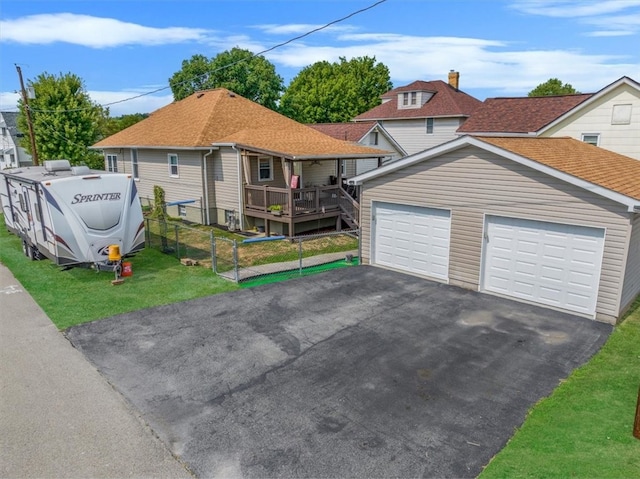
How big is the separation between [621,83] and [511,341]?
16817 millimetres

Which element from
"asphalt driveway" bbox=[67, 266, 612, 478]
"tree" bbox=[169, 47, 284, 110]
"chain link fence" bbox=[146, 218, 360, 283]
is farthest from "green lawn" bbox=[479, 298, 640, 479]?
"tree" bbox=[169, 47, 284, 110]

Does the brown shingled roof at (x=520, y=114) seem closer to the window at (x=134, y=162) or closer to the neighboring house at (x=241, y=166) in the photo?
the neighboring house at (x=241, y=166)

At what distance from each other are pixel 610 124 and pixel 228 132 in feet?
59.4

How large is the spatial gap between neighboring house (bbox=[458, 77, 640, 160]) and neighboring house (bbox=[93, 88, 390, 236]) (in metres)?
8.24

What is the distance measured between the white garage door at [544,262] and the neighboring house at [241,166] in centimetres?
865

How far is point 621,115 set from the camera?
2050cm

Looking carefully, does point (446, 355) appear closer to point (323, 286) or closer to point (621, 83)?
point (323, 286)

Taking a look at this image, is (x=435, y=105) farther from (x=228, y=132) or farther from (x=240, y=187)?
(x=240, y=187)

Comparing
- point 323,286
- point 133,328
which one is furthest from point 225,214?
point 133,328

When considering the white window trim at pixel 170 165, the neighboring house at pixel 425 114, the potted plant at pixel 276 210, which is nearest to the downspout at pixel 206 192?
the white window trim at pixel 170 165

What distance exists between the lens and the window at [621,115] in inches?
801

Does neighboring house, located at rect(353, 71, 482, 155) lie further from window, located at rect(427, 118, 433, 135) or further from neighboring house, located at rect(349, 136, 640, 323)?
neighboring house, located at rect(349, 136, 640, 323)

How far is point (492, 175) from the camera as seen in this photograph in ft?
39.6

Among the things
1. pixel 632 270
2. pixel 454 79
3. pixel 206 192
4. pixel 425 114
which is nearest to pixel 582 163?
pixel 632 270
